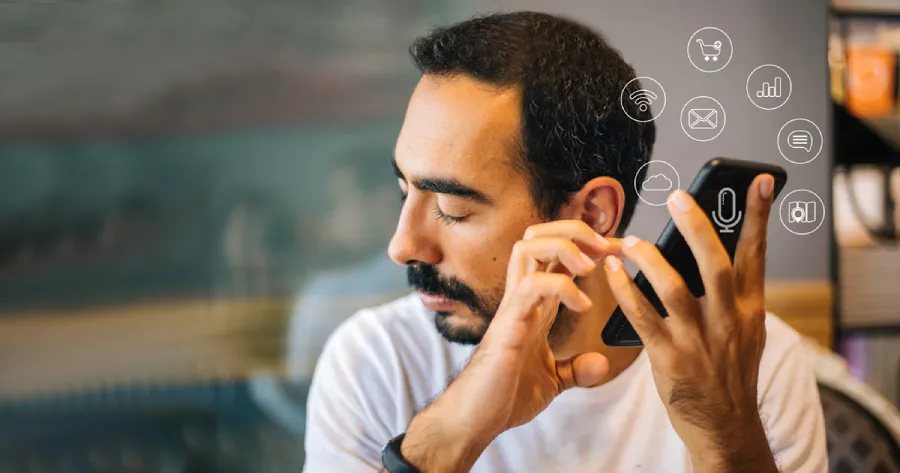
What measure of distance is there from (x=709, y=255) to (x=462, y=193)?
9.2 inches

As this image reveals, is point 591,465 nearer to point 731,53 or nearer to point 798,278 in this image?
point 798,278

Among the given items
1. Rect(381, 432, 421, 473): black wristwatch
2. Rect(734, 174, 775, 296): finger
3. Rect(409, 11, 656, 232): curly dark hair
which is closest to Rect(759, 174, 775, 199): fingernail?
Rect(734, 174, 775, 296): finger

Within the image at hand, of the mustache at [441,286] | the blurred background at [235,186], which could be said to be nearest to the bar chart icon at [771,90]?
the blurred background at [235,186]

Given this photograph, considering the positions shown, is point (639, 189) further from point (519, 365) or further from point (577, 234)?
point (519, 365)

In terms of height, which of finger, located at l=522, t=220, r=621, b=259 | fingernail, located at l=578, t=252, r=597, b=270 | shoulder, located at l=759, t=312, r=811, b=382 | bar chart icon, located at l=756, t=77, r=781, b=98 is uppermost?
bar chart icon, located at l=756, t=77, r=781, b=98

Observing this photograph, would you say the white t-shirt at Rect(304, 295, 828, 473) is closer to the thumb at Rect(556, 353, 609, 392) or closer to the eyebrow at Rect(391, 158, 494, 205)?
the thumb at Rect(556, 353, 609, 392)

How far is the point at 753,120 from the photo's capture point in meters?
0.68

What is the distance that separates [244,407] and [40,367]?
9.0 inches

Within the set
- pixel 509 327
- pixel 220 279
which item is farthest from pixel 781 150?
pixel 220 279

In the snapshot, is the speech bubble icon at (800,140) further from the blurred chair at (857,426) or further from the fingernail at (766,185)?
A: the blurred chair at (857,426)

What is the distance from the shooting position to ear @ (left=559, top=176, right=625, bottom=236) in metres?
0.65

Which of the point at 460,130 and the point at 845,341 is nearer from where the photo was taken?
the point at 460,130

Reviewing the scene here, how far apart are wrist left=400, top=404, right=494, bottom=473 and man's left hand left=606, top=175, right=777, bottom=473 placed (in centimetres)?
19

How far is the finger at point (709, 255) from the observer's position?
594mm
